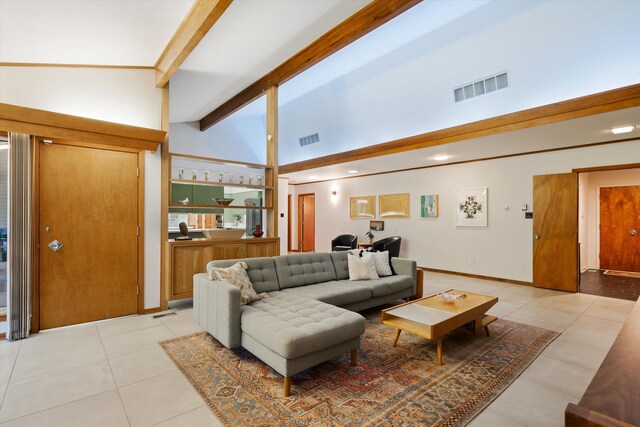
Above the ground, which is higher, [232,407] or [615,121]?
[615,121]

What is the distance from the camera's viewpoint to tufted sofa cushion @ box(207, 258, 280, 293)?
3.37 meters

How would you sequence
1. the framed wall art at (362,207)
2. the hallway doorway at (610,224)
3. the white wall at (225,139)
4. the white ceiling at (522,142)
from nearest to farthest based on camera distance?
the white ceiling at (522,142), the hallway doorway at (610,224), the white wall at (225,139), the framed wall art at (362,207)

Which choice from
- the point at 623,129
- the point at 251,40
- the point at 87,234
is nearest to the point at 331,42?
the point at 251,40

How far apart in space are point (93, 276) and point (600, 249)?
33.8 feet

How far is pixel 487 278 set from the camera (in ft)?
20.0

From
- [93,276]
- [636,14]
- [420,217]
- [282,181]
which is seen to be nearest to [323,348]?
[93,276]

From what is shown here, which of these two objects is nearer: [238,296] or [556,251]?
[238,296]

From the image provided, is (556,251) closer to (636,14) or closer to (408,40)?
Result: (636,14)

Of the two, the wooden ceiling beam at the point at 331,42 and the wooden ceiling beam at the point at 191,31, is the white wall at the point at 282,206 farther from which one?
the wooden ceiling beam at the point at 191,31

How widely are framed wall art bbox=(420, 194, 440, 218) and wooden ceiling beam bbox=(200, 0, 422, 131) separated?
4.18 metres

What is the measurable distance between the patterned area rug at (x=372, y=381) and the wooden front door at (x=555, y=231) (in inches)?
104

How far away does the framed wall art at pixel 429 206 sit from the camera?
6969 mm

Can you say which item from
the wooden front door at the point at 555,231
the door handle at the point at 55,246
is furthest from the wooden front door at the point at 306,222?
the door handle at the point at 55,246

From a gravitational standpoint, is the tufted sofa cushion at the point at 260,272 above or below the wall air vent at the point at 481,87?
below
